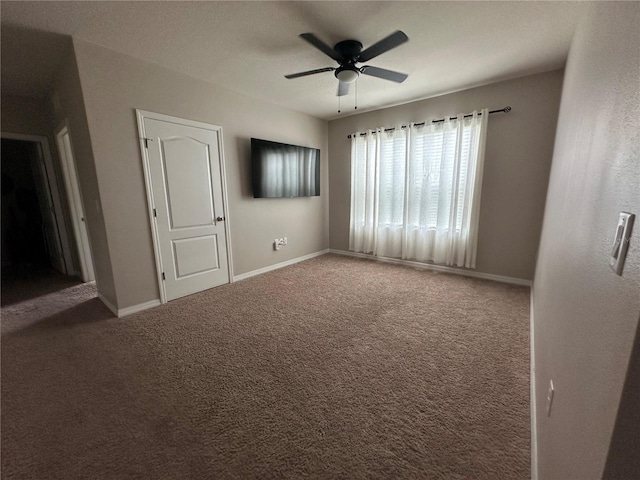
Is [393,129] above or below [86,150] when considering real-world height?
above

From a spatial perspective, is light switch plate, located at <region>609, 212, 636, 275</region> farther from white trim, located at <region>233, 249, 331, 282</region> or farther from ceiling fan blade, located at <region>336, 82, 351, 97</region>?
white trim, located at <region>233, 249, 331, 282</region>

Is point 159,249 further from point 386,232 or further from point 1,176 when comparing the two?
point 1,176

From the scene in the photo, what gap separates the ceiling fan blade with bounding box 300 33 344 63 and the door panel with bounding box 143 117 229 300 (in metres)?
1.78

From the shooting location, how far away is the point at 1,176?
4.38 m

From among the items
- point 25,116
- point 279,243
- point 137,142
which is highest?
point 25,116

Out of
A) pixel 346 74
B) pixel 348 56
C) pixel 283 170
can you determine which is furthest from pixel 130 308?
pixel 348 56

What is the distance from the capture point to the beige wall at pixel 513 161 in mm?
2996

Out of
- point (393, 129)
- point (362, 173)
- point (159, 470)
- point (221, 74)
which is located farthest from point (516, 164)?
point (159, 470)

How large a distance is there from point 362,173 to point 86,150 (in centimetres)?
360

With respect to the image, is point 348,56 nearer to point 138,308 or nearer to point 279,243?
point 279,243

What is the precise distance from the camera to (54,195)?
3688mm

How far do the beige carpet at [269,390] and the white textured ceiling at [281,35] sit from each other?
2.54 m

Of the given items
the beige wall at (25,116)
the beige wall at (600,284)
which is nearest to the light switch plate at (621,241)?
the beige wall at (600,284)

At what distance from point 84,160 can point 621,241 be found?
373 centimetres
